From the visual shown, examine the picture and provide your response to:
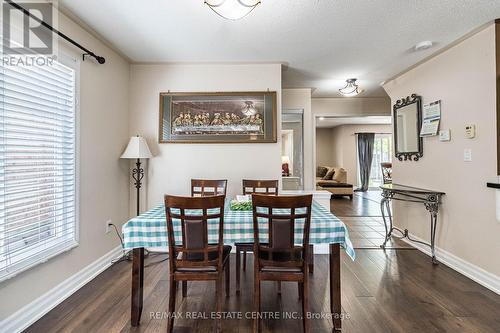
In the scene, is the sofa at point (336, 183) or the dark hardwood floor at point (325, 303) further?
the sofa at point (336, 183)

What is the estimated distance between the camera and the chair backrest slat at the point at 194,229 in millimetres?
1613

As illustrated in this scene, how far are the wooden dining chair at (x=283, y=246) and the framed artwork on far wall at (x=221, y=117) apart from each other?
180cm

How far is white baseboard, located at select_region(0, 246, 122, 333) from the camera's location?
173cm

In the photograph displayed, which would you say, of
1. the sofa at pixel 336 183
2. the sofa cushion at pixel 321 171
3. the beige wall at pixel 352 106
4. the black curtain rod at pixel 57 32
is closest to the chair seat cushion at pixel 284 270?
the black curtain rod at pixel 57 32

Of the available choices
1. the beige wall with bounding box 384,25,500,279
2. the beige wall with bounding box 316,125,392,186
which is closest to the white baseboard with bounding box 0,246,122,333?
the beige wall with bounding box 384,25,500,279

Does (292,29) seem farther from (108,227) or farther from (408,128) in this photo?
(108,227)

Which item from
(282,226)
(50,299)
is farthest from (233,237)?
(50,299)

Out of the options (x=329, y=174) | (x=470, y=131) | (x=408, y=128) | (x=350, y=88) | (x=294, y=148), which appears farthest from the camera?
(x=329, y=174)

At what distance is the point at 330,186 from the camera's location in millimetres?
7652

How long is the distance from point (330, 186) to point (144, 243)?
670cm

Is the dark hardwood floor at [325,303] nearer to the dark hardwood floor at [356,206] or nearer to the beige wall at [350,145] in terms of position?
the dark hardwood floor at [356,206]

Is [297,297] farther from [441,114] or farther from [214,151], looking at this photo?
[441,114]

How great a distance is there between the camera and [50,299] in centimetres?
203

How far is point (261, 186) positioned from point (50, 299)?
2138 mm
